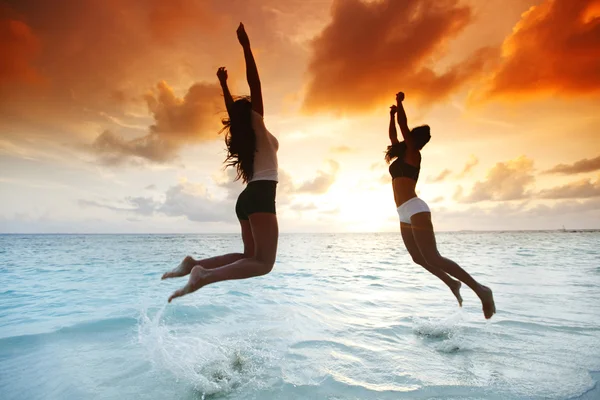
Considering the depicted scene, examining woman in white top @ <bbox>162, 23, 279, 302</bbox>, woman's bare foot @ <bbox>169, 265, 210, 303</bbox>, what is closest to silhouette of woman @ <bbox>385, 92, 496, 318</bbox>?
woman in white top @ <bbox>162, 23, 279, 302</bbox>

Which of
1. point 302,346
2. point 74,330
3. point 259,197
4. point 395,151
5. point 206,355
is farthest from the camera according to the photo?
point 74,330

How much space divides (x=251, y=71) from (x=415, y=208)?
2.74 metres

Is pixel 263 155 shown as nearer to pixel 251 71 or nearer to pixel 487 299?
pixel 251 71

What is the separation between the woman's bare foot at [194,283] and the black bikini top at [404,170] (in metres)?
2.95

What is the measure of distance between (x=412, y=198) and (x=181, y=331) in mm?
4133

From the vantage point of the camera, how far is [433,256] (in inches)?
165

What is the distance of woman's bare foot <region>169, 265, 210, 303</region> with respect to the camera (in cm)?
280

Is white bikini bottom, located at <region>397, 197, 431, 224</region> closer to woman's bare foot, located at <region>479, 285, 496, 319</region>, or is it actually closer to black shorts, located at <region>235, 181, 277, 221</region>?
woman's bare foot, located at <region>479, 285, 496, 319</region>

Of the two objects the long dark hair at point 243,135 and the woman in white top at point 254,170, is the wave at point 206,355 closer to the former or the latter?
the woman in white top at point 254,170

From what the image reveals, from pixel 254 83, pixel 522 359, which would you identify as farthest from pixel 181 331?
pixel 522 359

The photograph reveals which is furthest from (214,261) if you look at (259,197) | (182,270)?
(259,197)

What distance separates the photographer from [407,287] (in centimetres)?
904

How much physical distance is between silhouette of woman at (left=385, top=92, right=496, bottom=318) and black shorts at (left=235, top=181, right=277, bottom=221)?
2.18 m

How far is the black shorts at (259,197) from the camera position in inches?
122
